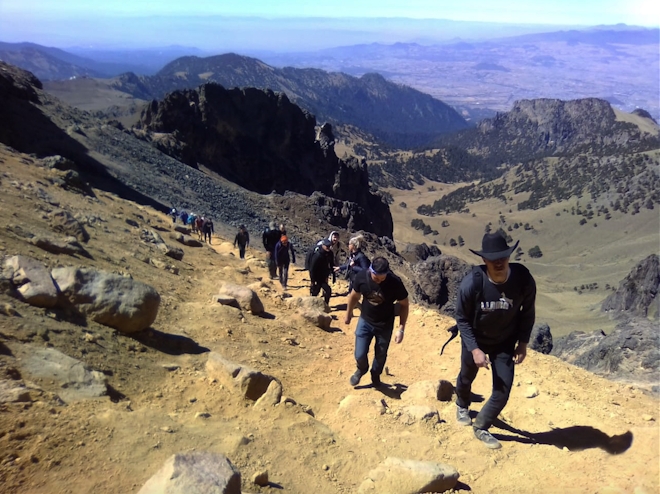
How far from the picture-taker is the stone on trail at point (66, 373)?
4.57 metres

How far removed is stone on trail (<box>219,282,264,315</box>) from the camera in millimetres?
9008

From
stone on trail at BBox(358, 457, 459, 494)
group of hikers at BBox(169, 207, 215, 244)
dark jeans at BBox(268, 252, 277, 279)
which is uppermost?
stone on trail at BBox(358, 457, 459, 494)

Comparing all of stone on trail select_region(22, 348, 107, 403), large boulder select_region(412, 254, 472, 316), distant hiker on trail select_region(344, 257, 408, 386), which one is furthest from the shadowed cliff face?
stone on trail select_region(22, 348, 107, 403)

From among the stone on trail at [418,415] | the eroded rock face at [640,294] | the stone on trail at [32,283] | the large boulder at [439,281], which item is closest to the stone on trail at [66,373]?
the stone on trail at [32,283]

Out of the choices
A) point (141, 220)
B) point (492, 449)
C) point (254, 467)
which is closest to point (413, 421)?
point (492, 449)

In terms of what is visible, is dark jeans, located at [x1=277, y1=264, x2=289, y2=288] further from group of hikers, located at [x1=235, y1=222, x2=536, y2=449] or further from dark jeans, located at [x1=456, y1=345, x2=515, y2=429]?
dark jeans, located at [x1=456, y1=345, x2=515, y2=429]

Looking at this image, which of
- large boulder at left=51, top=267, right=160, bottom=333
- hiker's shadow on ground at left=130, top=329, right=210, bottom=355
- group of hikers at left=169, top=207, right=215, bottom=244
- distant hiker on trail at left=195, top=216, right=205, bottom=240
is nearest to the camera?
large boulder at left=51, top=267, right=160, bottom=333

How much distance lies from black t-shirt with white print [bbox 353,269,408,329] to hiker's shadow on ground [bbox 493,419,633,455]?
1.72m

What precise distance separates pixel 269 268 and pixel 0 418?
9.41 meters

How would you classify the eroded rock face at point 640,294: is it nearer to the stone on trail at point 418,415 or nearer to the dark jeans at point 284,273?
the dark jeans at point 284,273

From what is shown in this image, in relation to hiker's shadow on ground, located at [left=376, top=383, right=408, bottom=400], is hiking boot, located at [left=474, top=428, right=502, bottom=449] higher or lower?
higher

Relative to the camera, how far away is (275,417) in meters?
5.22

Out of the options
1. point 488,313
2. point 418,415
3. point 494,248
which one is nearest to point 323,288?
point 418,415

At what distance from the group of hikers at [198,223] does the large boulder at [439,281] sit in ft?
26.5
